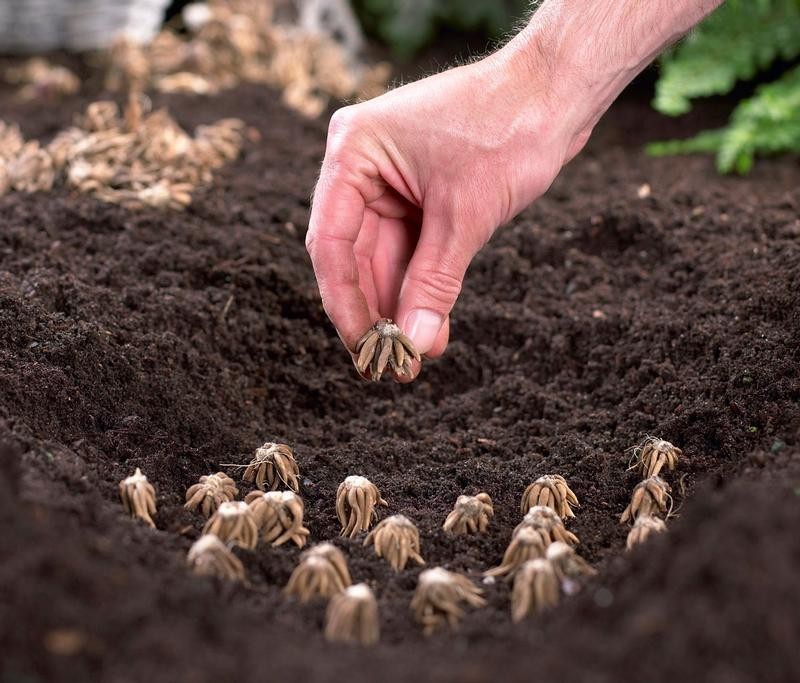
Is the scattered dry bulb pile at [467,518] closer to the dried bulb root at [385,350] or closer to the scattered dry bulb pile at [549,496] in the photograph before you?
the scattered dry bulb pile at [549,496]

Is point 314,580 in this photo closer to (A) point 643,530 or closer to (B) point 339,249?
(A) point 643,530

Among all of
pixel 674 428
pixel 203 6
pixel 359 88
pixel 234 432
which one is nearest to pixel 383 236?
pixel 234 432

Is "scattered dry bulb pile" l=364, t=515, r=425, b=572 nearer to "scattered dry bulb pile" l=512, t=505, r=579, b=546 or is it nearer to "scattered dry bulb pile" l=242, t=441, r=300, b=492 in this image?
"scattered dry bulb pile" l=512, t=505, r=579, b=546

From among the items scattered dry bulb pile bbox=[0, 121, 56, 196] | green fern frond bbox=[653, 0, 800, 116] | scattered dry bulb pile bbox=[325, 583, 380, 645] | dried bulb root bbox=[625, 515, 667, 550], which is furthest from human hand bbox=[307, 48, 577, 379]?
green fern frond bbox=[653, 0, 800, 116]

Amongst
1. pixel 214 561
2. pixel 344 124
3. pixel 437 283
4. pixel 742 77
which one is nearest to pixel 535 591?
pixel 214 561

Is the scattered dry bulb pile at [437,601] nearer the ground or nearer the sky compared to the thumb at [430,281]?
nearer the ground

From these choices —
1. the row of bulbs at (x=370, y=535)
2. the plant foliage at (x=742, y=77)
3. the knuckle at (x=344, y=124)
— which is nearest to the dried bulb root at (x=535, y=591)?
the row of bulbs at (x=370, y=535)
